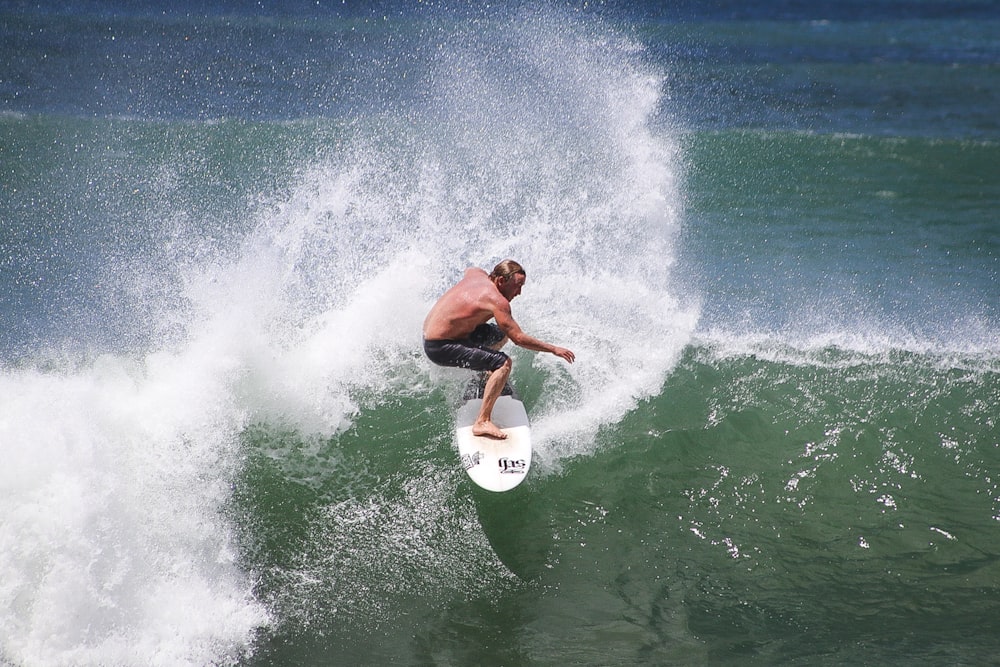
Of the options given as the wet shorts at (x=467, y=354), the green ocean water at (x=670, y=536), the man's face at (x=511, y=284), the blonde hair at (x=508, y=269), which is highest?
the blonde hair at (x=508, y=269)

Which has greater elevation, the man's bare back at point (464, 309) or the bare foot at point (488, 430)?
the man's bare back at point (464, 309)

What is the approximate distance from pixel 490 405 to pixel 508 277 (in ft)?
3.05

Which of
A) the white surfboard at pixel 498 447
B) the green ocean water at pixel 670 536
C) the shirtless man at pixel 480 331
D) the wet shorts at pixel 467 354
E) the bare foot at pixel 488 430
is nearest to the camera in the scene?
the green ocean water at pixel 670 536

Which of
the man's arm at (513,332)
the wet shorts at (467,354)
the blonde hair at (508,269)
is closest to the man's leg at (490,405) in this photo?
the wet shorts at (467,354)

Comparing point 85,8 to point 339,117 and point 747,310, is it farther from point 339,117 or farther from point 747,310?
point 747,310

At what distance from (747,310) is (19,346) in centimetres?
728

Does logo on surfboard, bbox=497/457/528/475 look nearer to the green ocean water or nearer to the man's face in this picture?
the green ocean water

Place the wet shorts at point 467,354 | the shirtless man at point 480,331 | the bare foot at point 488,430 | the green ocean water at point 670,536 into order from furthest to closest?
the wet shorts at point 467,354 → the bare foot at point 488,430 → the shirtless man at point 480,331 → the green ocean water at point 670,536

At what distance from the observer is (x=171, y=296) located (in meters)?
8.63

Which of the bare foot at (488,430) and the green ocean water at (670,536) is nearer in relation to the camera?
the green ocean water at (670,536)

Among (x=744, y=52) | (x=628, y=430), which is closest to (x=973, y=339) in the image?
(x=628, y=430)

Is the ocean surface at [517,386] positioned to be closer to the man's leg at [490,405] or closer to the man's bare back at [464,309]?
the man's leg at [490,405]

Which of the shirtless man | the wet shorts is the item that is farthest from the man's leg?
the wet shorts

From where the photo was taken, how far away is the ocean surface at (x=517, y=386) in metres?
5.39
